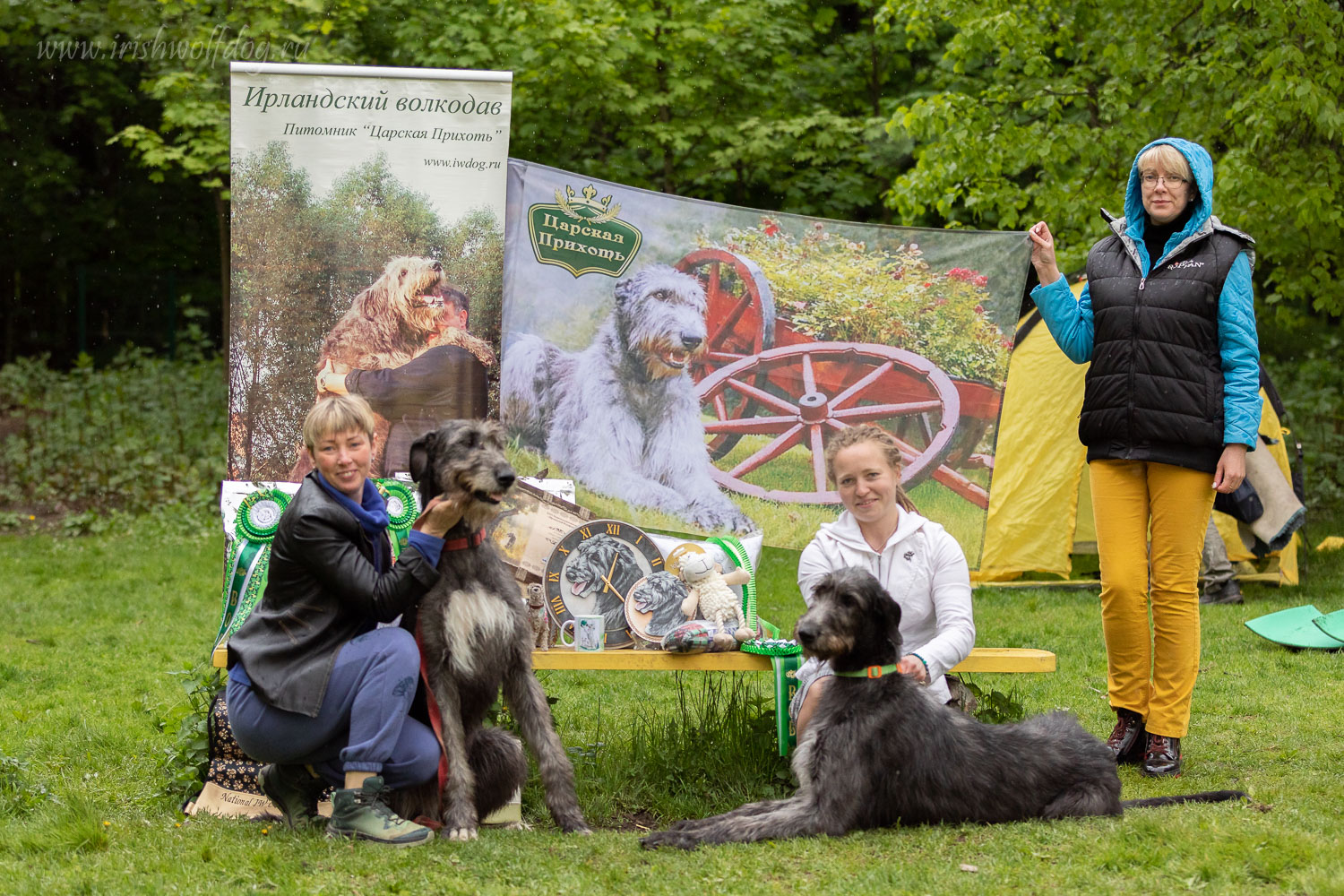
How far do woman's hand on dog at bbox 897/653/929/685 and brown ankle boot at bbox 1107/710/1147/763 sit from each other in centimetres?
135

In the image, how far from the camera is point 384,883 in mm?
3502

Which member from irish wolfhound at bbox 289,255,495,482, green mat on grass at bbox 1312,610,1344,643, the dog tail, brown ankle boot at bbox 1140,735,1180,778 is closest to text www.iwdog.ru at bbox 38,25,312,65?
irish wolfhound at bbox 289,255,495,482

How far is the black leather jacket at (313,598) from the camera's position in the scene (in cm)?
382

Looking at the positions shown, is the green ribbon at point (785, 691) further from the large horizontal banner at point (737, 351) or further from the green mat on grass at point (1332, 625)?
the green mat on grass at point (1332, 625)

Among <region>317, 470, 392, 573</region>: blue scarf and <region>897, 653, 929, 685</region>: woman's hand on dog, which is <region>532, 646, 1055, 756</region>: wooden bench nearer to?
<region>897, 653, 929, 685</region>: woman's hand on dog

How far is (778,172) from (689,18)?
1.97 m

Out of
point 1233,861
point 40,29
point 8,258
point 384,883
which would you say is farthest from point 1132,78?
point 8,258

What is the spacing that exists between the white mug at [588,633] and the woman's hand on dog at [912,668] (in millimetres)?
1240

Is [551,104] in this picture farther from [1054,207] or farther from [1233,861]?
[1233,861]

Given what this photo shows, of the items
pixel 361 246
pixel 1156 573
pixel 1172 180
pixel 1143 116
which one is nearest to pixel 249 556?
pixel 361 246

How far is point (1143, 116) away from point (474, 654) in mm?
8215

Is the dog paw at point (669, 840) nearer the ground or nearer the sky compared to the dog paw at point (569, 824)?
nearer the sky

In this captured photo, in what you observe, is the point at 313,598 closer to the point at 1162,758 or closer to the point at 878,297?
the point at 1162,758

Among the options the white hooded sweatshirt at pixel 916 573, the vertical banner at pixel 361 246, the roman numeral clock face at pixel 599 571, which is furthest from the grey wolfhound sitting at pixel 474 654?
the vertical banner at pixel 361 246
